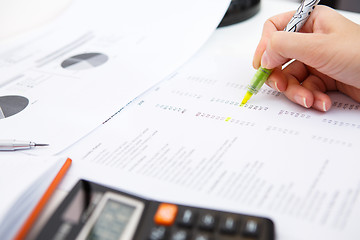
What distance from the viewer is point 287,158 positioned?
35 centimetres

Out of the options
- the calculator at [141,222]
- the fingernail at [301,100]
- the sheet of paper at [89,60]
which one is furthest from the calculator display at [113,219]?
the fingernail at [301,100]

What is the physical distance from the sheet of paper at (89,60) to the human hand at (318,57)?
0.16m

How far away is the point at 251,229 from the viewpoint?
265 millimetres

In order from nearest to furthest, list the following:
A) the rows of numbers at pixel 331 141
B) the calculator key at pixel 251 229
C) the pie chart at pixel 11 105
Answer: the calculator key at pixel 251 229 → the rows of numbers at pixel 331 141 → the pie chart at pixel 11 105

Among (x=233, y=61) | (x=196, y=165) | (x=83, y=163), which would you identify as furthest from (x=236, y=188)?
(x=233, y=61)

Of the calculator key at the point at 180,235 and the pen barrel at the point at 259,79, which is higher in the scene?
the pen barrel at the point at 259,79

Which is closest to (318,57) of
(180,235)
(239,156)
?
(239,156)

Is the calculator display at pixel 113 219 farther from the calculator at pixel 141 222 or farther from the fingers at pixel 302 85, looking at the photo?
the fingers at pixel 302 85

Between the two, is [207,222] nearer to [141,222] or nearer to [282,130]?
[141,222]

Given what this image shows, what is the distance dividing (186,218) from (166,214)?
0.7 inches

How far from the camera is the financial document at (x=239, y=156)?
301 mm

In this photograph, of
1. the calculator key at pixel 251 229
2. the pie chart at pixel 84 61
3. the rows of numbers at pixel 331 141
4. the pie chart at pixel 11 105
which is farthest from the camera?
the pie chart at pixel 84 61

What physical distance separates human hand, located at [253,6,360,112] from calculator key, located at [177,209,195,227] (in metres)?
0.22

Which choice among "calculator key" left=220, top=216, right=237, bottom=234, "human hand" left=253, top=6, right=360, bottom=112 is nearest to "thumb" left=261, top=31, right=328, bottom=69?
"human hand" left=253, top=6, right=360, bottom=112
